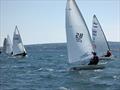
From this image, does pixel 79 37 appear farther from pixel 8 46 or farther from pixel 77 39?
pixel 8 46

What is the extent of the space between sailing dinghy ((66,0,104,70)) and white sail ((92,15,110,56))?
61.4 ft

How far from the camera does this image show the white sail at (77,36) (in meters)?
40.2

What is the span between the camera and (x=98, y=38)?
198ft

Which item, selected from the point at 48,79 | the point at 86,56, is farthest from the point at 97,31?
the point at 48,79

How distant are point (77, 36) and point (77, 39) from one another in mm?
346

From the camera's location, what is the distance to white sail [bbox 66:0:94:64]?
40.2 m

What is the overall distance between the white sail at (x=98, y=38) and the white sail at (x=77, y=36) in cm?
1887

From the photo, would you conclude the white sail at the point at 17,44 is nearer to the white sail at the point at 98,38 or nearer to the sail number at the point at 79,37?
the white sail at the point at 98,38

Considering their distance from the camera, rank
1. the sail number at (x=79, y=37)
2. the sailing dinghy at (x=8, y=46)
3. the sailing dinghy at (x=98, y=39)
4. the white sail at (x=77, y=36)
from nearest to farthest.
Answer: the white sail at (x=77, y=36), the sail number at (x=79, y=37), the sailing dinghy at (x=98, y=39), the sailing dinghy at (x=8, y=46)

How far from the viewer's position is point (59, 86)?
32.2m

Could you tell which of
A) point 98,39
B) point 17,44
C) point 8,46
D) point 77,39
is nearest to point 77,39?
point 77,39

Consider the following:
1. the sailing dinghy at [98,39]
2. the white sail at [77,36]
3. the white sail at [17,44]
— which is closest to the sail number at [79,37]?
the white sail at [77,36]

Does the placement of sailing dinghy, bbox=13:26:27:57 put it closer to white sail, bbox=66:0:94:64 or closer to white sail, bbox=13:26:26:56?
white sail, bbox=13:26:26:56

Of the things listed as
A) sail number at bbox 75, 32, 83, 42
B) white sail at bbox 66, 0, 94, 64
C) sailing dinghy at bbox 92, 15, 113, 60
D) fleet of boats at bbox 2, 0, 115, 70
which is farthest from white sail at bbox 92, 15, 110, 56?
sail number at bbox 75, 32, 83, 42
